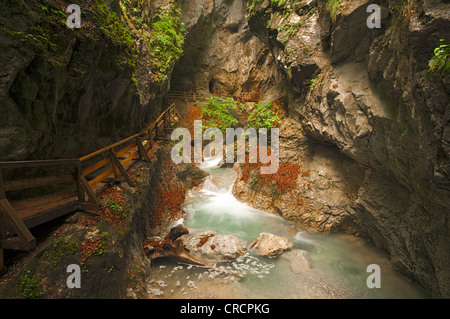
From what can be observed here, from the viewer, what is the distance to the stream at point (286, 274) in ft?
20.3

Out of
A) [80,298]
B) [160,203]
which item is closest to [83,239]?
[80,298]

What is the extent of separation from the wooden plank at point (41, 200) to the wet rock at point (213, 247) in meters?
3.92

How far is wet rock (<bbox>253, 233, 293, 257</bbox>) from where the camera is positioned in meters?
8.02

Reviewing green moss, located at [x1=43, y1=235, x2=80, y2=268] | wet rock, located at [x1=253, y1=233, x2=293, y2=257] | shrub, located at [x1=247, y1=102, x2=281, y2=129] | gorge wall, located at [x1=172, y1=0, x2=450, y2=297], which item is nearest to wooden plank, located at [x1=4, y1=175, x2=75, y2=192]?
green moss, located at [x1=43, y1=235, x2=80, y2=268]

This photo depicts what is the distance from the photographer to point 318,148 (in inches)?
444

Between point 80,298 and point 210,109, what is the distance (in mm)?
16529

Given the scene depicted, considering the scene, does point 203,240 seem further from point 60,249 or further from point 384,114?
point 384,114

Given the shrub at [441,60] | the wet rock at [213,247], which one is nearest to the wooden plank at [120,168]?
the wet rock at [213,247]

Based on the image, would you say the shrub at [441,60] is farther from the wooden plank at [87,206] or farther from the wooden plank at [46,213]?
the wooden plank at [46,213]

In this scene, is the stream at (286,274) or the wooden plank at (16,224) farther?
the stream at (286,274)

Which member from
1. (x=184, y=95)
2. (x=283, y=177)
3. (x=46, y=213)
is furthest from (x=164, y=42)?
(x=46, y=213)

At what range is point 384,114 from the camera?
6.37 m

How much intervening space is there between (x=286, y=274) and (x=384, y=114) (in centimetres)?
615

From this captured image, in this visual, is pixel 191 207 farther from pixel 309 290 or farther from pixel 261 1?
pixel 261 1
